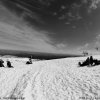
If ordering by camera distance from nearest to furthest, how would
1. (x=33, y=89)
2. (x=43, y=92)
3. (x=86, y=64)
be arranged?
(x=43, y=92)
(x=33, y=89)
(x=86, y=64)

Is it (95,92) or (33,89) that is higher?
(95,92)

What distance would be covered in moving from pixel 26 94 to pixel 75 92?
197 inches

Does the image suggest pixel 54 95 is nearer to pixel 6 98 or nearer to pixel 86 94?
pixel 86 94

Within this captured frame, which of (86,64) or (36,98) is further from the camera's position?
(86,64)

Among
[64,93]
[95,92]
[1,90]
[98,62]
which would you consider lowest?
[1,90]

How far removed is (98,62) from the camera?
54.2 feet

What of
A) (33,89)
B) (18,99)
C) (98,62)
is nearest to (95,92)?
(33,89)

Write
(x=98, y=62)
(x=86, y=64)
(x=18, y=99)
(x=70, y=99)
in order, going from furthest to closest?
(x=86, y=64)
(x=98, y=62)
(x=18, y=99)
(x=70, y=99)

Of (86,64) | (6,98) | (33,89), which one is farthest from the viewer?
(86,64)

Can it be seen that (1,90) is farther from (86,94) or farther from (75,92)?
(86,94)

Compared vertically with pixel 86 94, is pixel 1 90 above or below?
below

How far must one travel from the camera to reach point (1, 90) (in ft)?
29.5

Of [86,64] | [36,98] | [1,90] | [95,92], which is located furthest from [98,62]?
[1,90]

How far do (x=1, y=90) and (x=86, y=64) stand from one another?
17741 millimetres
